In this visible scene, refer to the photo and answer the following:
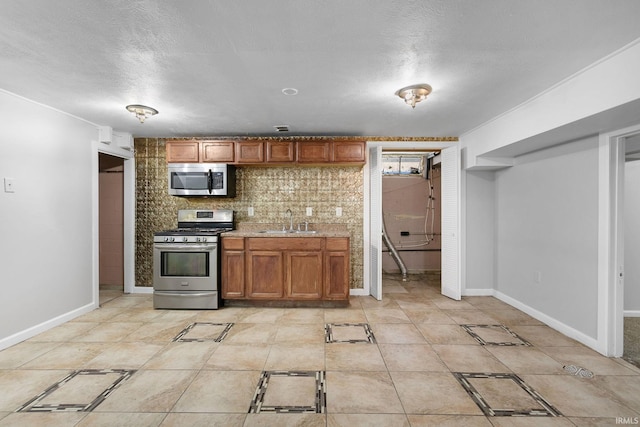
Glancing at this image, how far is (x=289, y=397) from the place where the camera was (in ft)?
6.68

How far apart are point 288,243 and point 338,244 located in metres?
0.65

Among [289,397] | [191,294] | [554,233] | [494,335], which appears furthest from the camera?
[191,294]

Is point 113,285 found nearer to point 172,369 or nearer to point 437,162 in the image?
point 172,369

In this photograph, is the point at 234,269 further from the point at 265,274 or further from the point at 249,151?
the point at 249,151

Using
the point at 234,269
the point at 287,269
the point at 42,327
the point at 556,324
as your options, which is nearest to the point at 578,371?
the point at 556,324

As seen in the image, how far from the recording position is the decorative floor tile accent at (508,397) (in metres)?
1.89

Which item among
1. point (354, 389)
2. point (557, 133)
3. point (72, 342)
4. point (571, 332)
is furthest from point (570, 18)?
point (72, 342)

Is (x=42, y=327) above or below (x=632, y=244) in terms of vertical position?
below

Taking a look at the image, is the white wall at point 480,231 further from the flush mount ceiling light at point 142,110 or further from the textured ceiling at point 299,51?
the flush mount ceiling light at point 142,110

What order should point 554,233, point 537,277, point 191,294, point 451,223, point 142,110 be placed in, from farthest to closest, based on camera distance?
1. point 451,223
2. point 191,294
3. point 537,277
4. point 554,233
5. point 142,110

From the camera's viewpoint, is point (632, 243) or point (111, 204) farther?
point (111, 204)

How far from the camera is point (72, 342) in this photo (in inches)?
114

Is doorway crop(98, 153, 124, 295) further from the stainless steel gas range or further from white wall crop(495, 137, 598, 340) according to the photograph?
white wall crop(495, 137, 598, 340)

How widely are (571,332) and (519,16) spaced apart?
2.97 metres
